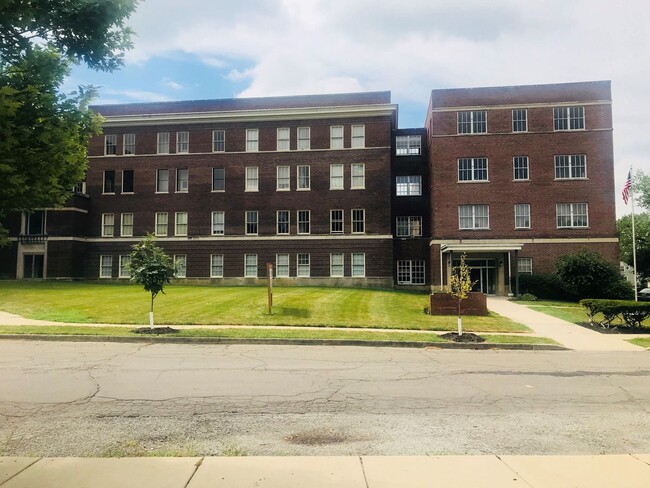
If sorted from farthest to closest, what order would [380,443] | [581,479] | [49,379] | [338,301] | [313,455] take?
1. [338,301]
2. [49,379]
3. [380,443]
4. [313,455]
5. [581,479]

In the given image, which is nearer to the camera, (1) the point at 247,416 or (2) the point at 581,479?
(2) the point at 581,479

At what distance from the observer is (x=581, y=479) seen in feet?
15.4

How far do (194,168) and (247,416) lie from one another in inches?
1506

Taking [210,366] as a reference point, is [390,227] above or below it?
above

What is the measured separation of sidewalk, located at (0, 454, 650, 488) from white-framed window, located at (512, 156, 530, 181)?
3508cm

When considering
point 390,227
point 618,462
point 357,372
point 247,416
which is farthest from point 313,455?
point 390,227

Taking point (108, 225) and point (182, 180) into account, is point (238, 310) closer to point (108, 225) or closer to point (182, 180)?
point (182, 180)

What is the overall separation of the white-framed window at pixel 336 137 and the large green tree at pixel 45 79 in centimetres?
3560

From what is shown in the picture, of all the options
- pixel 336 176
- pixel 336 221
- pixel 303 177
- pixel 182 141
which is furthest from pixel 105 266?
pixel 336 176

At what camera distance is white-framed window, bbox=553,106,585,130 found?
3709cm

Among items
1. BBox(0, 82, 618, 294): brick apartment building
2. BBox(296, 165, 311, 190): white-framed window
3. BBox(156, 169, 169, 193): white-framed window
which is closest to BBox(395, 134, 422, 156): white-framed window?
BBox(0, 82, 618, 294): brick apartment building

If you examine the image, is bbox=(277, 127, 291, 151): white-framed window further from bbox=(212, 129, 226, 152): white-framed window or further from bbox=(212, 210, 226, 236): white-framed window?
bbox=(212, 210, 226, 236): white-framed window

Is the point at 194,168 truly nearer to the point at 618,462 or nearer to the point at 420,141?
the point at 420,141

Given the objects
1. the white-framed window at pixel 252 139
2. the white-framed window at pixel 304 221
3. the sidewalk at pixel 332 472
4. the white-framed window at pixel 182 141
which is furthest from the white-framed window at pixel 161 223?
the sidewalk at pixel 332 472
